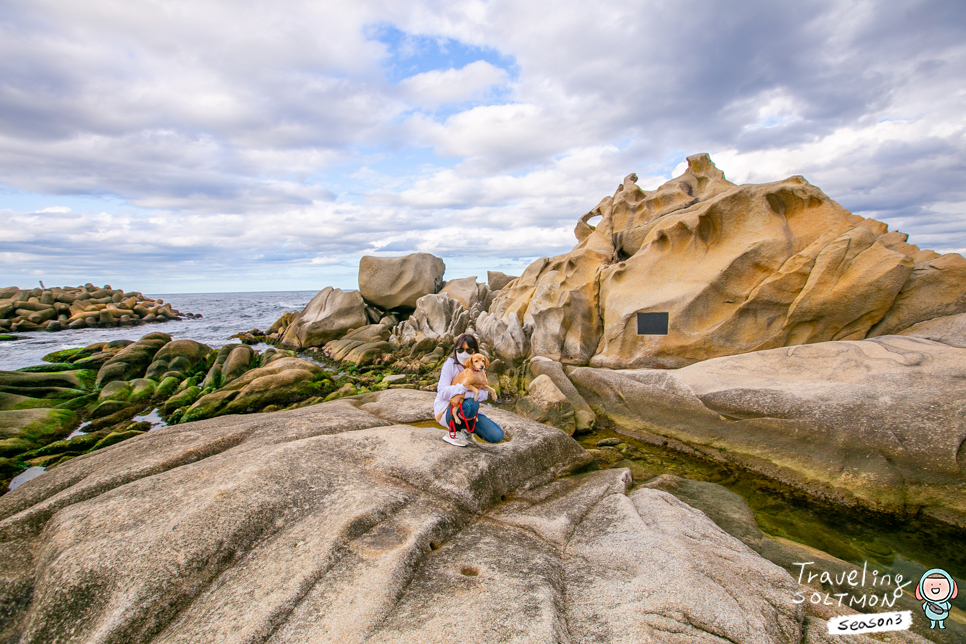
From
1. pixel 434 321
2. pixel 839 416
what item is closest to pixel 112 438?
pixel 434 321

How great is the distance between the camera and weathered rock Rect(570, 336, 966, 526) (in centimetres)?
654

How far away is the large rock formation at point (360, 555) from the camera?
11.0ft

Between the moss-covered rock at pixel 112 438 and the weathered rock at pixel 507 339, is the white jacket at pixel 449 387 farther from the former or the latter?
the weathered rock at pixel 507 339

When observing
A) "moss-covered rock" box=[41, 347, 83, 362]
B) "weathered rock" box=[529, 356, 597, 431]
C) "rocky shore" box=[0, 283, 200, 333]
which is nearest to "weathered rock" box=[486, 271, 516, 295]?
"weathered rock" box=[529, 356, 597, 431]

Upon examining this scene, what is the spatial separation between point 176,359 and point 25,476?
994cm

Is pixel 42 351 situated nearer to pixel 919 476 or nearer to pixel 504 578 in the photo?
pixel 504 578

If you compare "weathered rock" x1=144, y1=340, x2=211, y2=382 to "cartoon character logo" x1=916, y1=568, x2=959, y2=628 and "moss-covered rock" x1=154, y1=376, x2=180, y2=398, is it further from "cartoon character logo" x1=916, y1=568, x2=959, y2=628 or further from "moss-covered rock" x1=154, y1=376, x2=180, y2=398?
"cartoon character logo" x1=916, y1=568, x2=959, y2=628

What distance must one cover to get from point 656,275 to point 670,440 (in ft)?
20.2

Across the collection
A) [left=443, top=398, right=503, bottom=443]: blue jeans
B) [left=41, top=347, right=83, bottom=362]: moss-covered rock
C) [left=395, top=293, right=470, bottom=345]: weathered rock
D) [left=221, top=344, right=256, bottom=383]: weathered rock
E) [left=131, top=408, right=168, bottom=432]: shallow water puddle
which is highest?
[left=395, top=293, right=470, bottom=345]: weathered rock

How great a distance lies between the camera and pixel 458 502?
5316 mm

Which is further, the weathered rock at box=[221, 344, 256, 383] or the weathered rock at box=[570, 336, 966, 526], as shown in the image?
the weathered rock at box=[221, 344, 256, 383]

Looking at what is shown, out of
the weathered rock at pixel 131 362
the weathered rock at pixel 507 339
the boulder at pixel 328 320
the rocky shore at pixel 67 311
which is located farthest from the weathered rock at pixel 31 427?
the rocky shore at pixel 67 311

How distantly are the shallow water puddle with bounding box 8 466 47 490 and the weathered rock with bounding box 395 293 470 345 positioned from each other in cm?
1402

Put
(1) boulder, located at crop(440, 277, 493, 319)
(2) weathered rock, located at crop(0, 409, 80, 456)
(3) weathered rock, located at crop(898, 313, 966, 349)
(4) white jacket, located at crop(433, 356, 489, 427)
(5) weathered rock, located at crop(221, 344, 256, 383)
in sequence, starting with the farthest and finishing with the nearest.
Answer: (1) boulder, located at crop(440, 277, 493, 319) → (5) weathered rock, located at crop(221, 344, 256, 383) → (2) weathered rock, located at crop(0, 409, 80, 456) → (3) weathered rock, located at crop(898, 313, 966, 349) → (4) white jacket, located at crop(433, 356, 489, 427)
